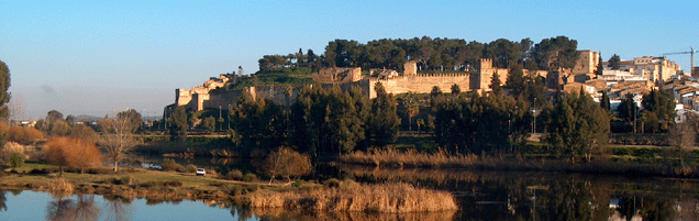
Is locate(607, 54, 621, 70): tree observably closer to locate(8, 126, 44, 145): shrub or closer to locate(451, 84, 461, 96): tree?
locate(451, 84, 461, 96): tree

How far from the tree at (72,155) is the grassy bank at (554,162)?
14882mm

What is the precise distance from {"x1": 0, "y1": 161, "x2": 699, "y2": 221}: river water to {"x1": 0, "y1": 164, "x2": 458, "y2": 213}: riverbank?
665 mm

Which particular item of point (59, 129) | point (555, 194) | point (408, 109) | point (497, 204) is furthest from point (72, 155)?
point (408, 109)

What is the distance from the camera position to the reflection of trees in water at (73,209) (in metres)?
23.9

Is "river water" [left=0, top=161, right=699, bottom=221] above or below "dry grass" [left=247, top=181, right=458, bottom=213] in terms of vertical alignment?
below

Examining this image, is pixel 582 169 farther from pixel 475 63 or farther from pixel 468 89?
pixel 475 63

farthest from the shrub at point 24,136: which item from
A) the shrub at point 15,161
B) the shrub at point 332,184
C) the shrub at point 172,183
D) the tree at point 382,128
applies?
the shrub at point 332,184

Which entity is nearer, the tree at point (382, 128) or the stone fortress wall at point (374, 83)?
the tree at point (382, 128)

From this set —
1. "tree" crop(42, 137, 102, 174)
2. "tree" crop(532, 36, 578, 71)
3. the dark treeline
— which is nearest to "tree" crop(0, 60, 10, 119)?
"tree" crop(42, 137, 102, 174)

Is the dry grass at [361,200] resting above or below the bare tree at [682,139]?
below

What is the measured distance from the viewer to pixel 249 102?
55.0 meters

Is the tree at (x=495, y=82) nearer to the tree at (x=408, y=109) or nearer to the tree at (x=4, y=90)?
the tree at (x=408, y=109)

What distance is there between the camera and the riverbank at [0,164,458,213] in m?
25.2

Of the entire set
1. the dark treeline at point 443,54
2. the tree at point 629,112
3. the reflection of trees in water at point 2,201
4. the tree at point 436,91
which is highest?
the dark treeline at point 443,54
